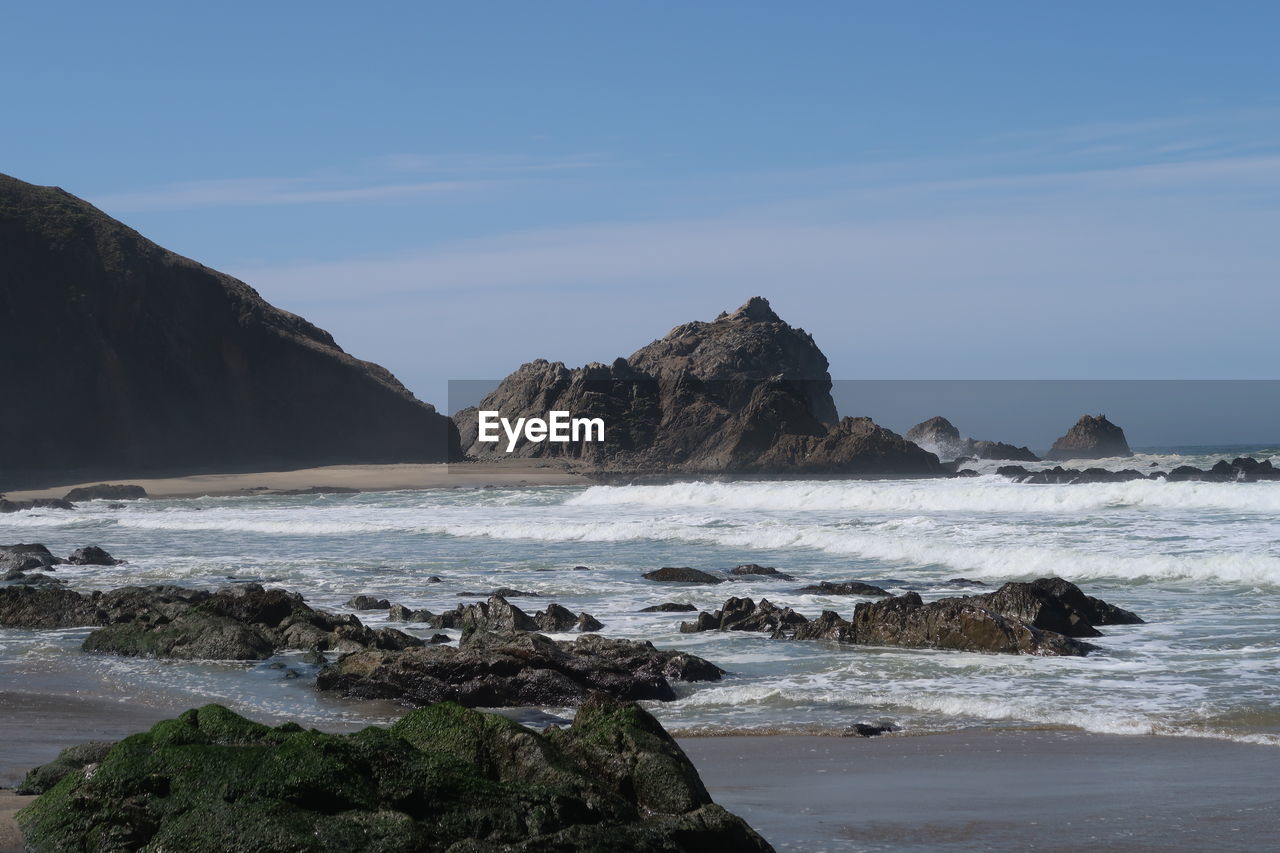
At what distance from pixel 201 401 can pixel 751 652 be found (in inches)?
2403

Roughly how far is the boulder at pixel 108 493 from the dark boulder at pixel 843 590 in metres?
35.3

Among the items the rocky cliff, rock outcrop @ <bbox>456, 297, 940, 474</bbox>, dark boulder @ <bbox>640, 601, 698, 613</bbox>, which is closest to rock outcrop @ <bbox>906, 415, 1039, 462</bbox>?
rock outcrop @ <bbox>456, 297, 940, 474</bbox>

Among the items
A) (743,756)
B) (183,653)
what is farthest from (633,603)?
(743,756)

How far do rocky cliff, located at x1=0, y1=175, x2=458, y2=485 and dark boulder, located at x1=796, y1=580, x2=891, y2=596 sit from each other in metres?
48.0

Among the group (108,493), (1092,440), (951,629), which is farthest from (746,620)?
(1092,440)

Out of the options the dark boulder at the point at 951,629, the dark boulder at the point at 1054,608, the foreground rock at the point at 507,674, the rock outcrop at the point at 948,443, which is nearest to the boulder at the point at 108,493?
the foreground rock at the point at 507,674

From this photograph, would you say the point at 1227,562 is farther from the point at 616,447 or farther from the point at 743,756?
the point at 616,447

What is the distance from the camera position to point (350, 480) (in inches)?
2112

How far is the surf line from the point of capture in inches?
2761

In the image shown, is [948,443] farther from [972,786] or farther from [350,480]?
[972,786]

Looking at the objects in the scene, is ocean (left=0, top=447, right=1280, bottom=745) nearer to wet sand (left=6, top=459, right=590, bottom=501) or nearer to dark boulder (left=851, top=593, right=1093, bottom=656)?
dark boulder (left=851, top=593, right=1093, bottom=656)

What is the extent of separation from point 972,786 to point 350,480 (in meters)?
49.0

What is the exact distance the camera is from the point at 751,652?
1178 cm

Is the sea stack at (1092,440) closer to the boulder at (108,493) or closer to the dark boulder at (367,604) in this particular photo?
the boulder at (108,493)
